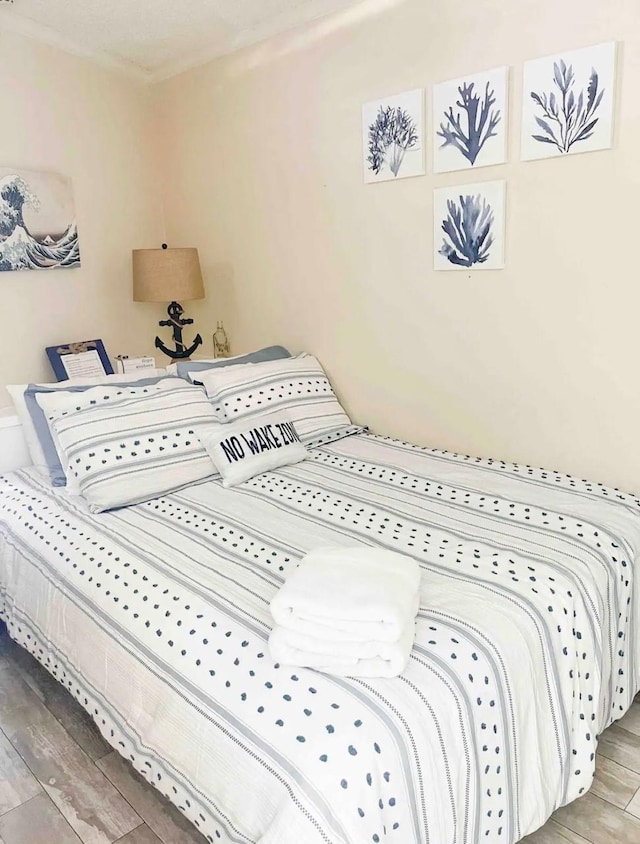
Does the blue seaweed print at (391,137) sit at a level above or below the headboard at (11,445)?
above

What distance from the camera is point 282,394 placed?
8.38 ft

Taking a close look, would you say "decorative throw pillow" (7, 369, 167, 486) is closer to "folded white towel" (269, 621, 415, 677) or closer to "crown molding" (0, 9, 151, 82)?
"folded white towel" (269, 621, 415, 677)

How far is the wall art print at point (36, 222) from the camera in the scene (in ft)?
8.38

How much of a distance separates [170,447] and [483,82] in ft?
5.24

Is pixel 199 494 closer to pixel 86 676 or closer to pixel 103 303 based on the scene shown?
pixel 86 676

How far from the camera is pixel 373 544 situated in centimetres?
167

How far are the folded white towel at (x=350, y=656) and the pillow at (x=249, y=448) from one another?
102cm

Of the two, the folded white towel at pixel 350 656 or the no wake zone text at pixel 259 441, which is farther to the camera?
the no wake zone text at pixel 259 441

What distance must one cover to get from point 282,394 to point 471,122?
3.95 ft

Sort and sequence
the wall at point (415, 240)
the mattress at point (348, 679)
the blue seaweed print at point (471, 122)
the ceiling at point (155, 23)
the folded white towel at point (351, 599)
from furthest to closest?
the ceiling at point (155, 23)
the blue seaweed print at point (471, 122)
the wall at point (415, 240)
the folded white towel at point (351, 599)
the mattress at point (348, 679)

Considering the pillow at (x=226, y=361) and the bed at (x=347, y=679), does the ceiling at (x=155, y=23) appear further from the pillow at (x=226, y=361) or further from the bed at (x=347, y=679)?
the bed at (x=347, y=679)

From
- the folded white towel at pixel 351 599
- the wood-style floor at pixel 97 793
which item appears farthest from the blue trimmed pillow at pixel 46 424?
the folded white towel at pixel 351 599

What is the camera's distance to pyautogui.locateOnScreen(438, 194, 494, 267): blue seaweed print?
6.95 ft

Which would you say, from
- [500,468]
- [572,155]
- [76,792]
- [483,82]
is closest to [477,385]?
[500,468]
